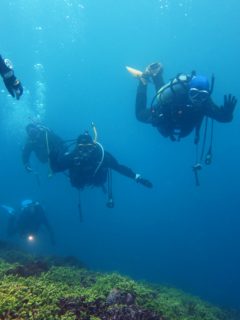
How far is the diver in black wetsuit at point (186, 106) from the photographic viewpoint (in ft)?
32.6

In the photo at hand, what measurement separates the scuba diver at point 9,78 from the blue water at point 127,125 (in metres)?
29.9

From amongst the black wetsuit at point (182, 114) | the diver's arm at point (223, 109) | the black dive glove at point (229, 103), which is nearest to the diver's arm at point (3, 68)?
the black wetsuit at point (182, 114)

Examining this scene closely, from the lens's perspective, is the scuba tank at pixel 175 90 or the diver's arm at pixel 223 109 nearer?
the diver's arm at pixel 223 109

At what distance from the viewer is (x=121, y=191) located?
269ft

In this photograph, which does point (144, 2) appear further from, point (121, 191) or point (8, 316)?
point (8, 316)

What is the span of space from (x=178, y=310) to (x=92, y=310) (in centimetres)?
251

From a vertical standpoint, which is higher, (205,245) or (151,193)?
(151,193)

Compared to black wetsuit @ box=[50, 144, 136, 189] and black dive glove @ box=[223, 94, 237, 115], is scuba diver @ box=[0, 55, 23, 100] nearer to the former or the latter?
black wetsuit @ box=[50, 144, 136, 189]

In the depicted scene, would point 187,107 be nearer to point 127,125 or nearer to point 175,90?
point 175,90

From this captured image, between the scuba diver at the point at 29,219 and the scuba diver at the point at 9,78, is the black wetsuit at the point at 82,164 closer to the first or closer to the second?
the scuba diver at the point at 9,78

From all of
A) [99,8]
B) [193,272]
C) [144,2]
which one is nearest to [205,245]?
[193,272]

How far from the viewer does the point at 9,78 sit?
22.3 feet

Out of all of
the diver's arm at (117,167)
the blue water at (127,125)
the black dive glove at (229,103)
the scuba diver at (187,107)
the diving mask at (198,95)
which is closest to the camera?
the diving mask at (198,95)

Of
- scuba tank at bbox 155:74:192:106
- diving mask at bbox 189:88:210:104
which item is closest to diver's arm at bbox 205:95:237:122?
diving mask at bbox 189:88:210:104
